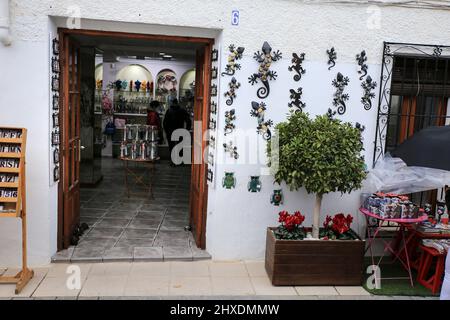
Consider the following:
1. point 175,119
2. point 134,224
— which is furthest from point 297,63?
point 175,119

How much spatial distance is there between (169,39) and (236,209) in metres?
2.23

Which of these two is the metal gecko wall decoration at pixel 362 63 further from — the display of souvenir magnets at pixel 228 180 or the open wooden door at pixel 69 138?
the open wooden door at pixel 69 138

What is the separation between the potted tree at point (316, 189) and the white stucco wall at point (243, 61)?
567 mm

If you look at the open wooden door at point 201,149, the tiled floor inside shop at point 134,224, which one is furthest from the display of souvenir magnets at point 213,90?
the tiled floor inside shop at point 134,224

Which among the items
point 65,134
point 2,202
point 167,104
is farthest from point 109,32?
point 167,104

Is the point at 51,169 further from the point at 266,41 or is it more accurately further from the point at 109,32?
the point at 266,41

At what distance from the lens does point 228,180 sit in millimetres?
5512

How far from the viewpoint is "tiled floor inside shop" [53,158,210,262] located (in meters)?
5.62

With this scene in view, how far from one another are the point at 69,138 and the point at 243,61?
7.86 feet

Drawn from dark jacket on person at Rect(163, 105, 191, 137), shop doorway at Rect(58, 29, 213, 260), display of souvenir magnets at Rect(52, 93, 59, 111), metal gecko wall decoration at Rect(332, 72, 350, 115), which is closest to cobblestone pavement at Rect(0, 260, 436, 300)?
shop doorway at Rect(58, 29, 213, 260)

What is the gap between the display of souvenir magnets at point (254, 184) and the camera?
5.56 meters

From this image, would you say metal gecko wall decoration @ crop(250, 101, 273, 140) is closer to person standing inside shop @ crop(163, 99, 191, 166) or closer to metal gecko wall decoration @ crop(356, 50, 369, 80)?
metal gecko wall decoration @ crop(356, 50, 369, 80)

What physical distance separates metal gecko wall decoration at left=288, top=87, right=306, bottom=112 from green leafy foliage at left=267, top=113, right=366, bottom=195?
1.86 feet

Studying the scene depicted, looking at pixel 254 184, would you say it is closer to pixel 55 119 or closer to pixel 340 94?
pixel 340 94
